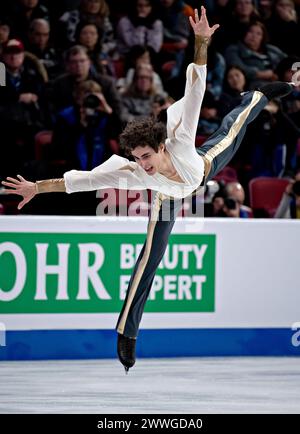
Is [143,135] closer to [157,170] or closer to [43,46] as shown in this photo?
[157,170]

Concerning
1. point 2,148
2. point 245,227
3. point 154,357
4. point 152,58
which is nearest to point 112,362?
point 154,357

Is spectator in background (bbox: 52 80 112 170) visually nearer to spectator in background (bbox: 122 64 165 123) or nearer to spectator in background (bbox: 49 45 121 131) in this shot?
spectator in background (bbox: 49 45 121 131)

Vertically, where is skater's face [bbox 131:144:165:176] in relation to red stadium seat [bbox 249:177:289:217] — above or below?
above

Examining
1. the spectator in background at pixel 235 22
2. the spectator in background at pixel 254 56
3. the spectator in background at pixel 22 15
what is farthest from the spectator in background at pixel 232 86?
the spectator in background at pixel 22 15

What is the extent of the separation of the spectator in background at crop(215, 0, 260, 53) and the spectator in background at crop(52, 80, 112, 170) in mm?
2096

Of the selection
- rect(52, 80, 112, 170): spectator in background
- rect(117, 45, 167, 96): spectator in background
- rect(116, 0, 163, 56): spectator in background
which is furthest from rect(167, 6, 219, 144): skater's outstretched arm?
rect(116, 0, 163, 56): spectator in background

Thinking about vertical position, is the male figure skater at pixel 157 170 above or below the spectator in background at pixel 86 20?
below

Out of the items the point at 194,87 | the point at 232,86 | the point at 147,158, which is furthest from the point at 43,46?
the point at 194,87

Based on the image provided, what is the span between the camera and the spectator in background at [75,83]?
30.1 ft

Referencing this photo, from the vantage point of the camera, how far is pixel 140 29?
33.4 ft

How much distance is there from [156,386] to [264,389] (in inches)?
28.0

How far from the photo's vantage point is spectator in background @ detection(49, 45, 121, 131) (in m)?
9.16

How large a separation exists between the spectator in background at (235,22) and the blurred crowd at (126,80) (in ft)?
0.04

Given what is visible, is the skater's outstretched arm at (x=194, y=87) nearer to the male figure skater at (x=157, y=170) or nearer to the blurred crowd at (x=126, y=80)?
the male figure skater at (x=157, y=170)
